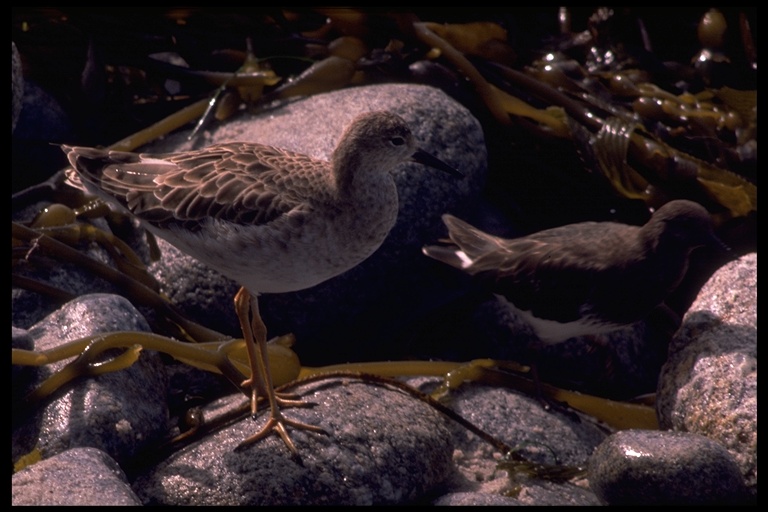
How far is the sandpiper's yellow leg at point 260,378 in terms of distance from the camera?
156 inches

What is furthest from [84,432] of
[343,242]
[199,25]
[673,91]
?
[673,91]

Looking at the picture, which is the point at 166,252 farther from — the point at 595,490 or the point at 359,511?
the point at 595,490

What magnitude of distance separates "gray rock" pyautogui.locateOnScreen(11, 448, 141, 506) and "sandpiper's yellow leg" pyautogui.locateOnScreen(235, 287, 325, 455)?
2.01ft

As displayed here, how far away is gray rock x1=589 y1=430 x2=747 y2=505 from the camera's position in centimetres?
378

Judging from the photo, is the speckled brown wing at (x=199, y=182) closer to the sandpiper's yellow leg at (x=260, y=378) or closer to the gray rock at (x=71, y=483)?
the sandpiper's yellow leg at (x=260, y=378)

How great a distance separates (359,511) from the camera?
3768 millimetres

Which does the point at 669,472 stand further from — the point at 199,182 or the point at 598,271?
the point at 199,182

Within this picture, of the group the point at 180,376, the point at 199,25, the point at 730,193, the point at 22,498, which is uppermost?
the point at 199,25

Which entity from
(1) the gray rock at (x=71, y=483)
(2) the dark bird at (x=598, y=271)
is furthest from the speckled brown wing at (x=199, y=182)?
(2) the dark bird at (x=598, y=271)

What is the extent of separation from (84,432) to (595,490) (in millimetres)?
2176

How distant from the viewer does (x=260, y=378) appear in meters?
4.32

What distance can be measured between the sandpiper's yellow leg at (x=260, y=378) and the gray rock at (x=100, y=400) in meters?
0.44

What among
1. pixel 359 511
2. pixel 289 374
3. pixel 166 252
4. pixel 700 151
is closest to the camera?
pixel 359 511

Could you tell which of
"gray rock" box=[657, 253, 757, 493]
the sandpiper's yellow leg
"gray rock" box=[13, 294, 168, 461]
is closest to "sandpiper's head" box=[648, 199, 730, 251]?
"gray rock" box=[657, 253, 757, 493]
